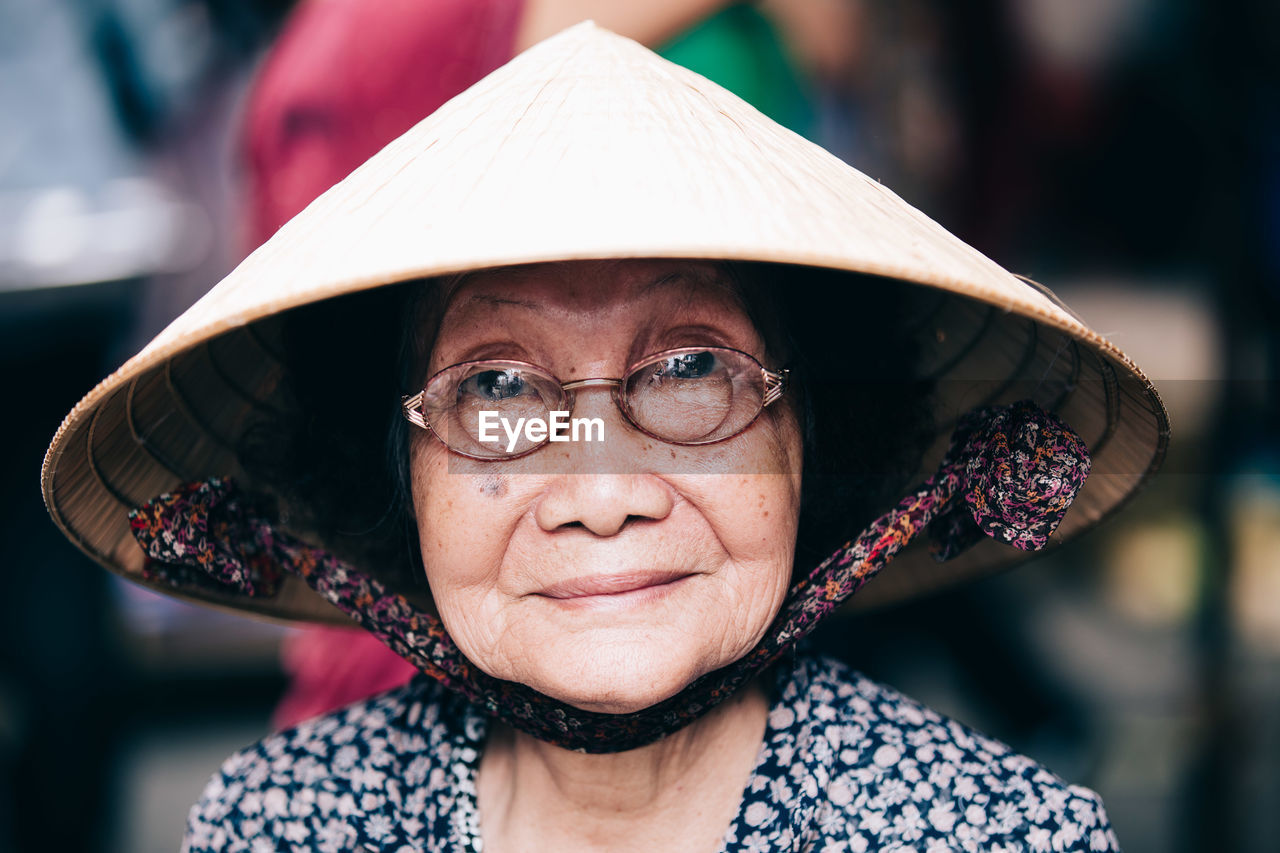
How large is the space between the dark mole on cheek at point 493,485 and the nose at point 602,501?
2.4 inches

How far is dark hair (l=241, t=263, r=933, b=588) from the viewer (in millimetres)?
1549

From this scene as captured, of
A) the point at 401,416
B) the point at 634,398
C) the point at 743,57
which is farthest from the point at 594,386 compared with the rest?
the point at 743,57

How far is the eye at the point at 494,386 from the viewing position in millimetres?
1276

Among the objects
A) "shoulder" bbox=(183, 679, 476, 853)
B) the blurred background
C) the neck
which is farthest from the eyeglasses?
the blurred background

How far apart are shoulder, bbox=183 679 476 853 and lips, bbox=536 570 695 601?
52 cm

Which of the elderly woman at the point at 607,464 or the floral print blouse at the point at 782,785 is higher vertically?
the elderly woman at the point at 607,464

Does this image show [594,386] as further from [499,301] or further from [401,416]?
[401,416]

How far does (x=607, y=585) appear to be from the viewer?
1.27 metres

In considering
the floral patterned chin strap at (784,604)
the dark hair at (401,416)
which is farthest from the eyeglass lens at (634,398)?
the floral patterned chin strap at (784,604)

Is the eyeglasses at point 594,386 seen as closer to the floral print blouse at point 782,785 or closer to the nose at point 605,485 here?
the nose at point 605,485

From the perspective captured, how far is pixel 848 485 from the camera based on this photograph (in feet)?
5.35

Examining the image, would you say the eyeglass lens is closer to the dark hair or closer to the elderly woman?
the elderly woman

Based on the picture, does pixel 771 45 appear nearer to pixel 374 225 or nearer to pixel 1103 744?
pixel 374 225

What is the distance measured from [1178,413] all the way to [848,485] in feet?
5.88
